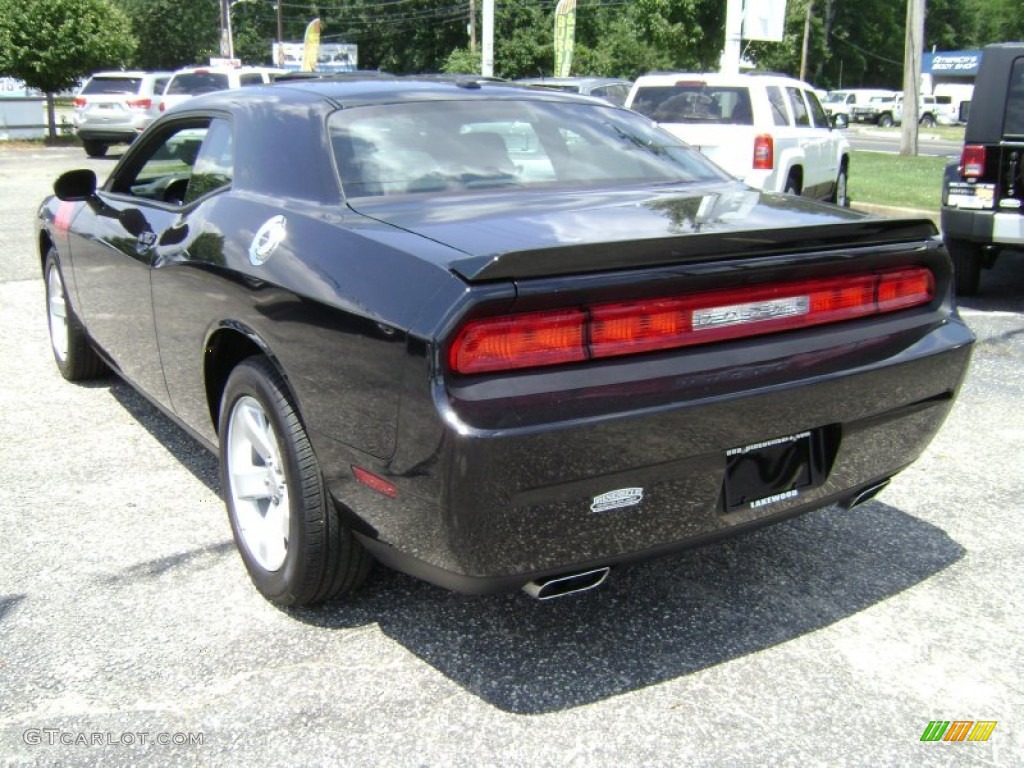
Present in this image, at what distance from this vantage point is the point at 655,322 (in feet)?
8.17

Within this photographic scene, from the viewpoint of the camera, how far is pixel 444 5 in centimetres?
7369

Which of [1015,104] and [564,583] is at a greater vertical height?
[1015,104]

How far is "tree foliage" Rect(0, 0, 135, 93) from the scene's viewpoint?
24.6m

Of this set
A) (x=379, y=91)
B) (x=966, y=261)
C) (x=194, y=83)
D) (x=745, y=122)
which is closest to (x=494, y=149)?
(x=379, y=91)

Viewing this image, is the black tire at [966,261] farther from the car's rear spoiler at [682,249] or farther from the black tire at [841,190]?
the car's rear spoiler at [682,249]

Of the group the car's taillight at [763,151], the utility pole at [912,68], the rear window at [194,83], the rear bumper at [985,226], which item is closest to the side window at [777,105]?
the car's taillight at [763,151]

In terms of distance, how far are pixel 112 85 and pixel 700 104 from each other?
1721 cm

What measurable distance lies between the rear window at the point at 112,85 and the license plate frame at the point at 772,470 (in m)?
23.2

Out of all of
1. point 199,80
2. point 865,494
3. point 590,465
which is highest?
point 199,80

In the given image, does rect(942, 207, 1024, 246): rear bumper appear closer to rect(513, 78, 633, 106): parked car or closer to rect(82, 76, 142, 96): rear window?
rect(513, 78, 633, 106): parked car

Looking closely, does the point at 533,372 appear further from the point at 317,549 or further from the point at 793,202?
the point at 793,202

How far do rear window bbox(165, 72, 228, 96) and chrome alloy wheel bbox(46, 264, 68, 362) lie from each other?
18.0 meters

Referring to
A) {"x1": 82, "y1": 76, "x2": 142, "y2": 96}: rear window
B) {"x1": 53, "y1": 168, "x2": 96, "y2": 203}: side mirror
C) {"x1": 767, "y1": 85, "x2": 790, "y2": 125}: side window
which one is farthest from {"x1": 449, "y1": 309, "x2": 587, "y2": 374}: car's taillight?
{"x1": 82, "y1": 76, "x2": 142, "y2": 96}: rear window

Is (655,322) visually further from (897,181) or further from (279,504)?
(897,181)
